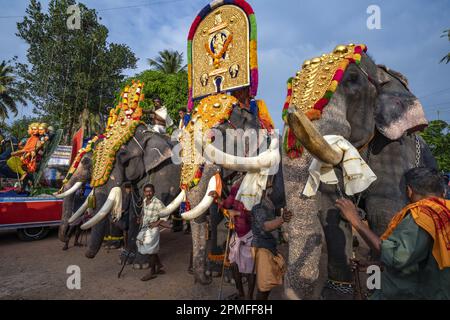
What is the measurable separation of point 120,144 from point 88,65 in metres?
18.3

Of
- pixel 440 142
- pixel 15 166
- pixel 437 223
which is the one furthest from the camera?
pixel 440 142

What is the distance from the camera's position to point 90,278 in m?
4.59

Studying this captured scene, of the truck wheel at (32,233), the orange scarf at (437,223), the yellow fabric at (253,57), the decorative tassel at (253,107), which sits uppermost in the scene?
the yellow fabric at (253,57)

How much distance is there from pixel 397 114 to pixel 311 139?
134 centimetres

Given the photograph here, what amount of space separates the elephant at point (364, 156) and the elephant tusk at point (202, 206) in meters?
1.40

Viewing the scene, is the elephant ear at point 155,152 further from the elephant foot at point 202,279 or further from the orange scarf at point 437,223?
the orange scarf at point 437,223

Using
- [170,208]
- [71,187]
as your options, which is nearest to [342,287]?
[170,208]

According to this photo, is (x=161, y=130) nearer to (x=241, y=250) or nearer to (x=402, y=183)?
(x=241, y=250)

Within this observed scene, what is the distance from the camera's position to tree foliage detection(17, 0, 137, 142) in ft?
65.1

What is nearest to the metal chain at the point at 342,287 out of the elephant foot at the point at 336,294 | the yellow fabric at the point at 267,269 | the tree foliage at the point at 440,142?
the elephant foot at the point at 336,294

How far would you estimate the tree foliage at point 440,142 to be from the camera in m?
16.3

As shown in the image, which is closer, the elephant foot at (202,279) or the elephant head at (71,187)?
the elephant foot at (202,279)

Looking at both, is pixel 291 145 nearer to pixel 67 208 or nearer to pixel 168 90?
pixel 67 208

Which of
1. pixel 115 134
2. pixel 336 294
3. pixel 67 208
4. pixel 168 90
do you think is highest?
pixel 168 90
